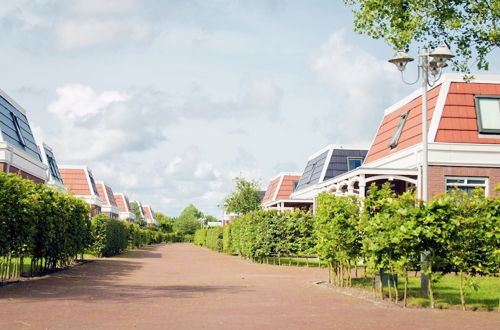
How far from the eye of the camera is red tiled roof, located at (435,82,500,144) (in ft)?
87.0

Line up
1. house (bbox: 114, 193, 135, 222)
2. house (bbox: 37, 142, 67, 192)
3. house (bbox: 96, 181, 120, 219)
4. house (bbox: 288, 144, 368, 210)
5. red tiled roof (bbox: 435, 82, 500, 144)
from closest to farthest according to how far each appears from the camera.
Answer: red tiled roof (bbox: 435, 82, 500, 144)
house (bbox: 288, 144, 368, 210)
house (bbox: 37, 142, 67, 192)
house (bbox: 96, 181, 120, 219)
house (bbox: 114, 193, 135, 222)

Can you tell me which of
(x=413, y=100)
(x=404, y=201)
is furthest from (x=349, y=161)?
(x=404, y=201)

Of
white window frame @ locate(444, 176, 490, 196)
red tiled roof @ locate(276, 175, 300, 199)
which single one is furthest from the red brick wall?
red tiled roof @ locate(276, 175, 300, 199)

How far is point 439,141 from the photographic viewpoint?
2634cm

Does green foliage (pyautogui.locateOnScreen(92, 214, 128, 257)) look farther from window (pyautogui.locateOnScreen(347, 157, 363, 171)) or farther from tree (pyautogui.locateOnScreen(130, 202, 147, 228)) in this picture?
tree (pyautogui.locateOnScreen(130, 202, 147, 228))

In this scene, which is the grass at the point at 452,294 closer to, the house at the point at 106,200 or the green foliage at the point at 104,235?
the green foliage at the point at 104,235

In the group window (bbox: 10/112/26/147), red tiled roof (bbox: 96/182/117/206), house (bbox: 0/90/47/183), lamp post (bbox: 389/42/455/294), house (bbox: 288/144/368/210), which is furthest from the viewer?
red tiled roof (bbox: 96/182/117/206)

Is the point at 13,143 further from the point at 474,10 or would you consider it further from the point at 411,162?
the point at 474,10

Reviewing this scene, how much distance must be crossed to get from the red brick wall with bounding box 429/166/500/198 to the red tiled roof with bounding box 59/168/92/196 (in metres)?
48.0

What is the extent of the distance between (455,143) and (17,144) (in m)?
22.8

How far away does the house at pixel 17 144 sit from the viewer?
31.3 meters

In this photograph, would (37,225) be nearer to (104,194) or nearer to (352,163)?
(352,163)

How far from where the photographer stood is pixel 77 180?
69125 millimetres

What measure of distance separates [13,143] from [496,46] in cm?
2580
